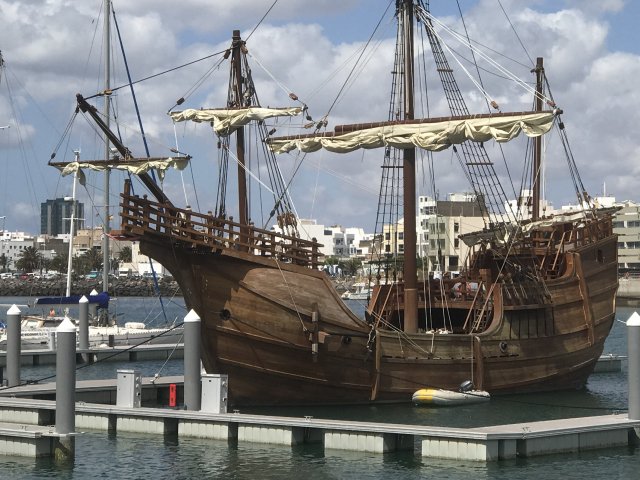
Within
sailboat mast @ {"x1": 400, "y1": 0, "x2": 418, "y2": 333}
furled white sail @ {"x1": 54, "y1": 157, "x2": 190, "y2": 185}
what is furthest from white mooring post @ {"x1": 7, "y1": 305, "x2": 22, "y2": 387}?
sailboat mast @ {"x1": 400, "y1": 0, "x2": 418, "y2": 333}

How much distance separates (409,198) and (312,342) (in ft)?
19.4

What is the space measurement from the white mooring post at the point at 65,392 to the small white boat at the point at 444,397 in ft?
33.6

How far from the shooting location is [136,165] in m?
31.7

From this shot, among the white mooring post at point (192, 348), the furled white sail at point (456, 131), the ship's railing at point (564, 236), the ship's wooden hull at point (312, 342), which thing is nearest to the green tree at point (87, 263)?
the ship's railing at point (564, 236)

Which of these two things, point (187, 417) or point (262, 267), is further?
point (262, 267)

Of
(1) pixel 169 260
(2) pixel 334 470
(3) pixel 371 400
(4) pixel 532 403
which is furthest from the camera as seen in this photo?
(4) pixel 532 403

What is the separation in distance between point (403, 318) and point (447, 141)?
17.5 ft

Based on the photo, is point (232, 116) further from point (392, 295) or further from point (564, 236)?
point (564, 236)

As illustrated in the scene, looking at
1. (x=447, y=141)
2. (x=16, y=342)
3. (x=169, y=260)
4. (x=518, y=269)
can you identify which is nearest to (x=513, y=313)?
(x=518, y=269)

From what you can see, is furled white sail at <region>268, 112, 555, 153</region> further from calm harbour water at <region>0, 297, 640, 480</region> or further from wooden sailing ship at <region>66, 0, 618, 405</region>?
calm harbour water at <region>0, 297, 640, 480</region>

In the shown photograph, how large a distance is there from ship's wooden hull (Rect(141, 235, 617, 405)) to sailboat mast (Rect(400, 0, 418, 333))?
1.62 m

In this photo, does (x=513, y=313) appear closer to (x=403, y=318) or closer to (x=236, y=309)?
(x=403, y=318)

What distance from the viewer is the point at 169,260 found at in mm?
28625

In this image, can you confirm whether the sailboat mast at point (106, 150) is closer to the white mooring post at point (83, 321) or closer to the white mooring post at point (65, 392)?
the white mooring post at point (83, 321)
